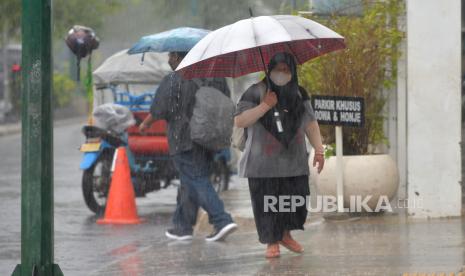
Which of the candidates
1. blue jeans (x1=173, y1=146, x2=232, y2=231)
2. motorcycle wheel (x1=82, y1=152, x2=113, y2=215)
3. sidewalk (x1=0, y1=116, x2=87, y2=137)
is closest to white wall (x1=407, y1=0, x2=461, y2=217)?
blue jeans (x1=173, y1=146, x2=232, y2=231)

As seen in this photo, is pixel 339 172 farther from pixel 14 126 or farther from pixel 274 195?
pixel 14 126

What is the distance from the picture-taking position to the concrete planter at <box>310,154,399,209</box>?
1106 cm

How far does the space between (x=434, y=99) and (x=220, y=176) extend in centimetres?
528

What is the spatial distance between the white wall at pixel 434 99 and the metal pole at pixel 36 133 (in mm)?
4694

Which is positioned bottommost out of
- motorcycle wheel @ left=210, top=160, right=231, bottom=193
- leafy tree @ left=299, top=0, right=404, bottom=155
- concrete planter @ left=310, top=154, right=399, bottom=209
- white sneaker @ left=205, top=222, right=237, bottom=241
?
white sneaker @ left=205, top=222, right=237, bottom=241

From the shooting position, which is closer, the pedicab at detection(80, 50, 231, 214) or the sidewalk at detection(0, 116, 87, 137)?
the pedicab at detection(80, 50, 231, 214)

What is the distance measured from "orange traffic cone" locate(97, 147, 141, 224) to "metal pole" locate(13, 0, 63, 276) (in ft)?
18.8

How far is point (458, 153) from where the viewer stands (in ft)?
35.2

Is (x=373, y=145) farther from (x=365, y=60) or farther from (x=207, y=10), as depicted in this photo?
(x=207, y=10)

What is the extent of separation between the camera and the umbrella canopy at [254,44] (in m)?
8.27

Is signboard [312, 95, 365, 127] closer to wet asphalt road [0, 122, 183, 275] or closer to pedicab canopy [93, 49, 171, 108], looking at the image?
wet asphalt road [0, 122, 183, 275]

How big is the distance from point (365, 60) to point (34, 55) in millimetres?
5284

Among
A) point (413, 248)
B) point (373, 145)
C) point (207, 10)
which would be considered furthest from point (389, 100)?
point (207, 10)

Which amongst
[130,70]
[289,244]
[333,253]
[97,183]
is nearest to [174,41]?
[289,244]
